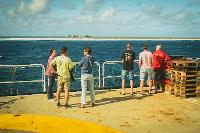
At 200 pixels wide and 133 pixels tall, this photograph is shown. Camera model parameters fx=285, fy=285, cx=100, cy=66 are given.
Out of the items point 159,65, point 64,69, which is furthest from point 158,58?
point 64,69

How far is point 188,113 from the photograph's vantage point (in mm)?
9078

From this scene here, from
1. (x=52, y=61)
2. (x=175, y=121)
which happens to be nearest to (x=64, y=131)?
(x=175, y=121)

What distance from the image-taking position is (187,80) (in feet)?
36.8

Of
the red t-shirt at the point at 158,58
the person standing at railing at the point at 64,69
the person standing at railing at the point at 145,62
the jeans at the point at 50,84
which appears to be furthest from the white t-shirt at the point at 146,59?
the jeans at the point at 50,84

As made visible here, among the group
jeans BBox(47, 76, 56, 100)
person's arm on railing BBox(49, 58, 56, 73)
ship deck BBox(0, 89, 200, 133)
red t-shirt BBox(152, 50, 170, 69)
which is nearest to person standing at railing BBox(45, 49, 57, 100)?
jeans BBox(47, 76, 56, 100)

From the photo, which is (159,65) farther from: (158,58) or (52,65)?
(52,65)

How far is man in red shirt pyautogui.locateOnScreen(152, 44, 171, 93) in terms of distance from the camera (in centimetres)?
1223

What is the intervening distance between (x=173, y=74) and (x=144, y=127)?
15.3 feet

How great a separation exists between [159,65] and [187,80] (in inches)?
58.8

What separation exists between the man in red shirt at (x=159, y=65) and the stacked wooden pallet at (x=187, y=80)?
83 cm

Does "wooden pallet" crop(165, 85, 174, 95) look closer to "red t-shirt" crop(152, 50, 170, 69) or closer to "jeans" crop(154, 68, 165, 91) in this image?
"jeans" crop(154, 68, 165, 91)

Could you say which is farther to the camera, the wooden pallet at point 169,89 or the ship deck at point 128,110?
the wooden pallet at point 169,89

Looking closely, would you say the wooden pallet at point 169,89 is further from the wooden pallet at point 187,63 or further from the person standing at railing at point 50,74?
the person standing at railing at point 50,74

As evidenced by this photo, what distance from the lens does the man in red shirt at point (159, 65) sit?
12.2 metres
